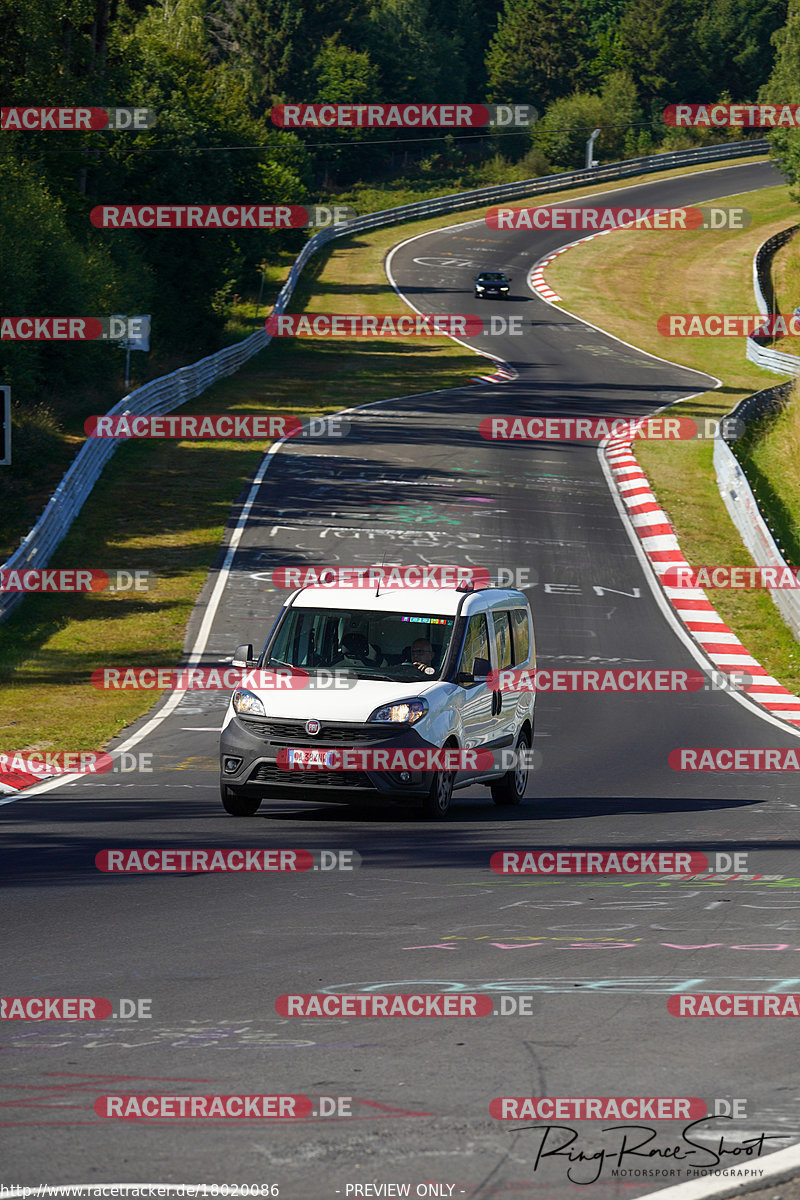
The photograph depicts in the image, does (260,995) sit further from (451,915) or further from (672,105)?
(672,105)

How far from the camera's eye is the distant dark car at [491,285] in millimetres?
69750

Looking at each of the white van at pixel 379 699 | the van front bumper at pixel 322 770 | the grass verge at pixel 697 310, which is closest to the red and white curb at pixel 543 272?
the grass verge at pixel 697 310

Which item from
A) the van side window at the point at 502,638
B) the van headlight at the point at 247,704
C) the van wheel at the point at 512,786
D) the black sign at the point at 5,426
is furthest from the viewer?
the black sign at the point at 5,426

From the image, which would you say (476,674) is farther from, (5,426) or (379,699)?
(5,426)

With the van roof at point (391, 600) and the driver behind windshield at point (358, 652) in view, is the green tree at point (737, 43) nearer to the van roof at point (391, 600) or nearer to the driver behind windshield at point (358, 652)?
the van roof at point (391, 600)

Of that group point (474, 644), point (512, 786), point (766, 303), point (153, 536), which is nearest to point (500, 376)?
point (766, 303)

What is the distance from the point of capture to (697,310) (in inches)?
2721

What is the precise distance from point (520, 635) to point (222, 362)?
37927 mm

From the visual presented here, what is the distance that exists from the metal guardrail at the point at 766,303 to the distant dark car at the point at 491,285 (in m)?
12.2

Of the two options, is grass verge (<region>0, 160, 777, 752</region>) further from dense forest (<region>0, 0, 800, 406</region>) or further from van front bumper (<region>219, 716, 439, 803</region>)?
van front bumper (<region>219, 716, 439, 803</region>)

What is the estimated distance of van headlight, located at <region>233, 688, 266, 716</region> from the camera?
1252cm

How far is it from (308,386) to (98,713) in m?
31.7

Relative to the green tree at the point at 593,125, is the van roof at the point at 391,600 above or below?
below

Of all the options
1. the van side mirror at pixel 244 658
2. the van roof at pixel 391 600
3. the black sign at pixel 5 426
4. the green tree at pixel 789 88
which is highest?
the green tree at pixel 789 88
